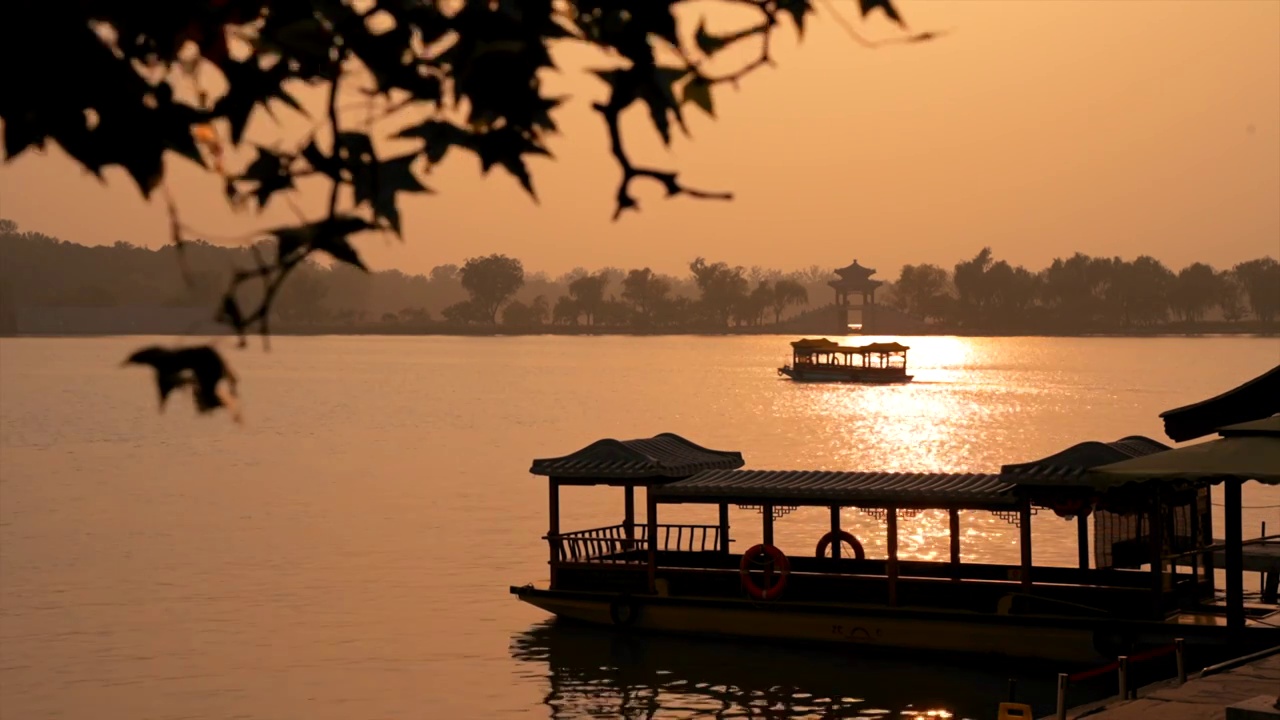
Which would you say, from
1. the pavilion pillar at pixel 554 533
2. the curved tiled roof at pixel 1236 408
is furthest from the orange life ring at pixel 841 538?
the curved tiled roof at pixel 1236 408

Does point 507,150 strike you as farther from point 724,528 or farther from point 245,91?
point 724,528

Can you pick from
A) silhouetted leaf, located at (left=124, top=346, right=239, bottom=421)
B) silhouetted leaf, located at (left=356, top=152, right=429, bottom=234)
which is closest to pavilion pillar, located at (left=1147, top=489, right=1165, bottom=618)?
silhouetted leaf, located at (left=356, top=152, right=429, bottom=234)

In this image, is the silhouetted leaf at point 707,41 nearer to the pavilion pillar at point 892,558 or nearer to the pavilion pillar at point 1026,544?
the pavilion pillar at point 1026,544

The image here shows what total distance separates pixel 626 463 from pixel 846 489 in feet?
12.9

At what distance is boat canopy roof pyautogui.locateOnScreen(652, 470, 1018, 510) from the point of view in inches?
918

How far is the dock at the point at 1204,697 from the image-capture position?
48.5 feet

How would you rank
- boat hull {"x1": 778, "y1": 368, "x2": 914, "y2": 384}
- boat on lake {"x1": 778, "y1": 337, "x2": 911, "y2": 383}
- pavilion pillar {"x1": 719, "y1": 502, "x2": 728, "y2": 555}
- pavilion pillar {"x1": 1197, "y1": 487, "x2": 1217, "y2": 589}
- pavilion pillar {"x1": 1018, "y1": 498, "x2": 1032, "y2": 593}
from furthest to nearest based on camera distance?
boat on lake {"x1": 778, "y1": 337, "x2": 911, "y2": 383}
boat hull {"x1": 778, "y1": 368, "x2": 914, "y2": 384}
pavilion pillar {"x1": 719, "y1": 502, "x2": 728, "y2": 555}
pavilion pillar {"x1": 1197, "y1": 487, "x2": 1217, "y2": 589}
pavilion pillar {"x1": 1018, "y1": 498, "x2": 1032, "y2": 593}

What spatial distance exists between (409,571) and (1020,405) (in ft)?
311

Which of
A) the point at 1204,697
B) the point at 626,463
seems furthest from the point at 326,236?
the point at 626,463

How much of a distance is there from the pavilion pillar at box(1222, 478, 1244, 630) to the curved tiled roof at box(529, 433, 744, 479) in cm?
861

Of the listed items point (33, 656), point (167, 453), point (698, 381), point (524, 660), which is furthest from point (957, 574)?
point (698, 381)

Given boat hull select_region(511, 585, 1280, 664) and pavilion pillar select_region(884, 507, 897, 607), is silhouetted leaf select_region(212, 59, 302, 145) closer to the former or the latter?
boat hull select_region(511, 585, 1280, 664)

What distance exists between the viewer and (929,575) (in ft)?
87.9

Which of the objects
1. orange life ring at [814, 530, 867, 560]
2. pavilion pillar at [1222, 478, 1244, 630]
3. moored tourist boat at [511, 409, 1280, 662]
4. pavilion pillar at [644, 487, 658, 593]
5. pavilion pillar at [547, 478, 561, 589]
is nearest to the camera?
pavilion pillar at [1222, 478, 1244, 630]
